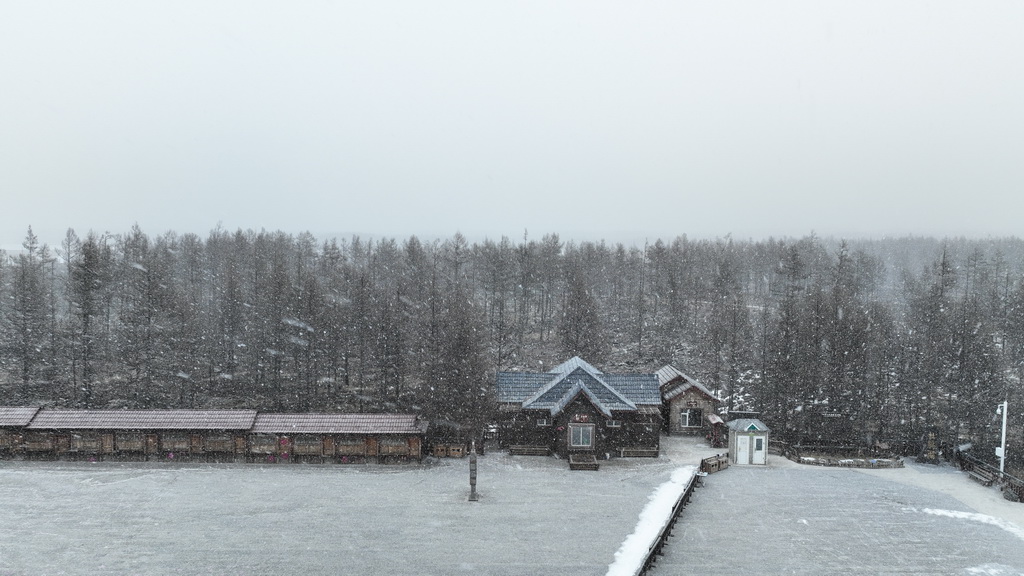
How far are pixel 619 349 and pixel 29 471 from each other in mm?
49894

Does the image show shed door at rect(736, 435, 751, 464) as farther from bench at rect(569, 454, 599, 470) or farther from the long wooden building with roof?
the long wooden building with roof

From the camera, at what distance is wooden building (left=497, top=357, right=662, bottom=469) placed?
1508 inches

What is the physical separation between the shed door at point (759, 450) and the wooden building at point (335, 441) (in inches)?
727

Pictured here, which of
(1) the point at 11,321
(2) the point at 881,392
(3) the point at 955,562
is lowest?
(3) the point at 955,562

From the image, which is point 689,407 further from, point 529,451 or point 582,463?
point 529,451

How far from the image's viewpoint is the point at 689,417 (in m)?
44.9

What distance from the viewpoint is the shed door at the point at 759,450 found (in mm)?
38188

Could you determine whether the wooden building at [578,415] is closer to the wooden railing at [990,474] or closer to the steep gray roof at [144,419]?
the steep gray roof at [144,419]

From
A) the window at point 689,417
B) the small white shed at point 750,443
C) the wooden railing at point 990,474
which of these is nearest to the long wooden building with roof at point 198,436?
the small white shed at point 750,443

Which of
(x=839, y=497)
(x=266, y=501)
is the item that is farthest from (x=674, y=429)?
(x=266, y=501)

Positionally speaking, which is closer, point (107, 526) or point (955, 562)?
point (955, 562)

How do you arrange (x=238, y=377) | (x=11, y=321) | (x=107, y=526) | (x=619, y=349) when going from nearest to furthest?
1. (x=107, y=526)
2. (x=11, y=321)
3. (x=238, y=377)
4. (x=619, y=349)

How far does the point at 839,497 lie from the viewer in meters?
31.5

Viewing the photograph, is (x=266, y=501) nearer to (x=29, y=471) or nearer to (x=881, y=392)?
(x=29, y=471)
